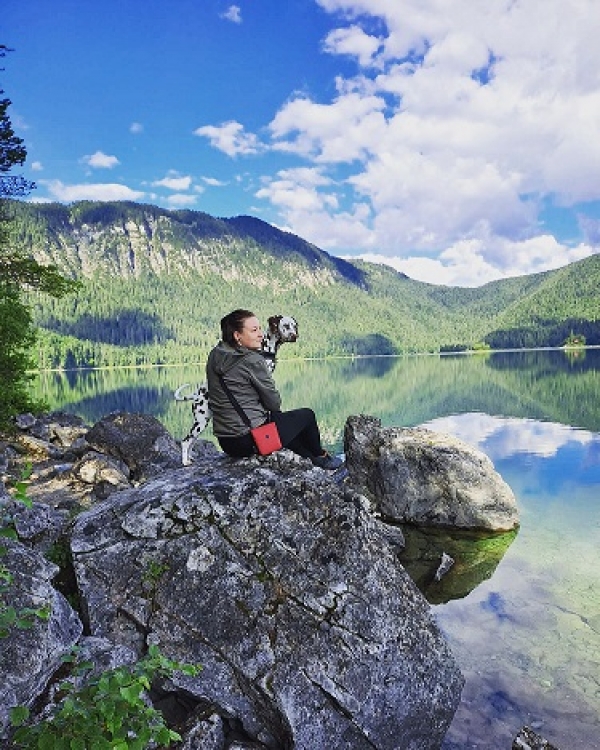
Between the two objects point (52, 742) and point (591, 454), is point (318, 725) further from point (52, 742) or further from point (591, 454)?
point (591, 454)

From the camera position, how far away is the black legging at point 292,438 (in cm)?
771

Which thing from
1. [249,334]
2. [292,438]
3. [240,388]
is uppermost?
[249,334]

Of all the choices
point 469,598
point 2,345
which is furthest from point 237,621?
point 2,345

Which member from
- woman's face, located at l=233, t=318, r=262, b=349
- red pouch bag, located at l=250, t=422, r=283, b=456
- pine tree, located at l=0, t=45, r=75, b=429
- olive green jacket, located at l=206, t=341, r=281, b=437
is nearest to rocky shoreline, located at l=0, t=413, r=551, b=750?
red pouch bag, located at l=250, t=422, r=283, b=456

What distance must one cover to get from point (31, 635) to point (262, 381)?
3.90 metres

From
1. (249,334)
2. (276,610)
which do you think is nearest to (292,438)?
(249,334)

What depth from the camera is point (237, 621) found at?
6.05m

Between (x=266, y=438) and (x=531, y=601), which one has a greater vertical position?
(x=266, y=438)

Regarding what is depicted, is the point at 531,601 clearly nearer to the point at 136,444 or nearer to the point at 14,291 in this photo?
the point at 136,444

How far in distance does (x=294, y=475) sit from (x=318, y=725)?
9.05ft

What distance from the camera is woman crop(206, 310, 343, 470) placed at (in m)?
7.51

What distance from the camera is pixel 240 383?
7555 millimetres

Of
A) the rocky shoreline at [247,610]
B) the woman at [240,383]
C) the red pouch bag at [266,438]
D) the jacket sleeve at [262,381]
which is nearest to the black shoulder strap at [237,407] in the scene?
the woman at [240,383]

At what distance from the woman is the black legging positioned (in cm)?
1
